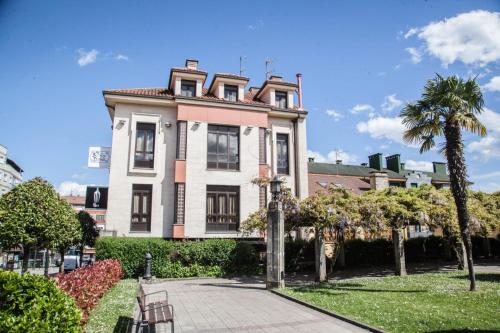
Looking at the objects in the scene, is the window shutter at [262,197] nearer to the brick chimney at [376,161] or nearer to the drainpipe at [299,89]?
the drainpipe at [299,89]

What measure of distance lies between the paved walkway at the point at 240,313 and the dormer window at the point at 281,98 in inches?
582

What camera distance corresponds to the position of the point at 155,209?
21641 mm

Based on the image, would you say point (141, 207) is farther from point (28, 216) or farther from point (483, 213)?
point (483, 213)

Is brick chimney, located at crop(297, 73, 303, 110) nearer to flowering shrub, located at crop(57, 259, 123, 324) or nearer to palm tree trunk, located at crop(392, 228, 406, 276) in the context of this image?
palm tree trunk, located at crop(392, 228, 406, 276)

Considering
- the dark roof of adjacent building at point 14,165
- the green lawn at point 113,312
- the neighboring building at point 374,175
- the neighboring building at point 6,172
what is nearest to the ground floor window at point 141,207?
the green lawn at point 113,312

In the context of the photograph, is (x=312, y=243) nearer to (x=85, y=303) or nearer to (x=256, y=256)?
(x=256, y=256)

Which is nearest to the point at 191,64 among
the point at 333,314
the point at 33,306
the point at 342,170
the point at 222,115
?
the point at 222,115

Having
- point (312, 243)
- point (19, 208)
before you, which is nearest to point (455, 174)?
point (312, 243)

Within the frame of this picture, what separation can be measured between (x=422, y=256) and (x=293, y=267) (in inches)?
460

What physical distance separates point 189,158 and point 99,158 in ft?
18.5

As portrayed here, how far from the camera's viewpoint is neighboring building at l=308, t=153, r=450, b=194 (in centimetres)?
3554

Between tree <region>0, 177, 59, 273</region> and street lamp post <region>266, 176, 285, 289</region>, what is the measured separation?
10.4 m

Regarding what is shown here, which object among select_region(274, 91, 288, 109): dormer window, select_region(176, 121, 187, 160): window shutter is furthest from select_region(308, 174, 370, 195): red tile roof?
select_region(176, 121, 187, 160): window shutter

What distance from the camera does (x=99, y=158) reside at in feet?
72.4
